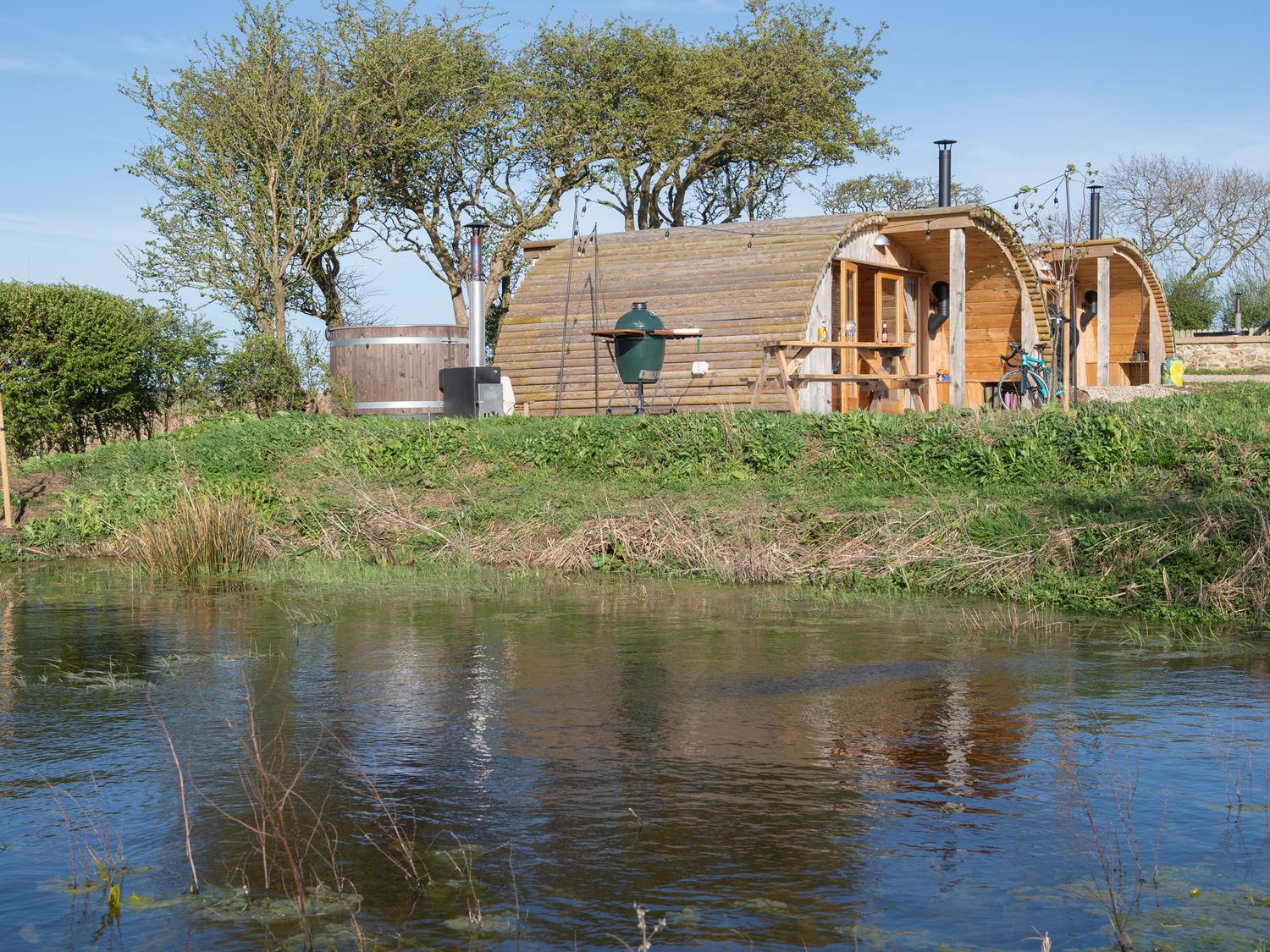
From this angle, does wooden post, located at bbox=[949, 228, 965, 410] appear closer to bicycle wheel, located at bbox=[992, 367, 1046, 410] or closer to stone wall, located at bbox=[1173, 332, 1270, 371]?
→ bicycle wheel, located at bbox=[992, 367, 1046, 410]

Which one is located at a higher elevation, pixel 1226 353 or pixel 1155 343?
pixel 1226 353

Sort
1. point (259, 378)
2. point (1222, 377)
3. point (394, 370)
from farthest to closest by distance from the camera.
Result: point (1222, 377) → point (259, 378) → point (394, 370)

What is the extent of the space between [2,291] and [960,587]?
14.4 metres

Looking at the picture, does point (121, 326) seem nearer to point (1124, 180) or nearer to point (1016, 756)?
point (1016, 756)

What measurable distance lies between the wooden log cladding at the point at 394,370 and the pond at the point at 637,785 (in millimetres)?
10838


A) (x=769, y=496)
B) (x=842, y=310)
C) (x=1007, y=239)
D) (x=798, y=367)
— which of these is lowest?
(x=769, y=496)

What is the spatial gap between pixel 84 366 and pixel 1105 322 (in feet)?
64.1

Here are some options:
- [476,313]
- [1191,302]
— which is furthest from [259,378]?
[1191,302]

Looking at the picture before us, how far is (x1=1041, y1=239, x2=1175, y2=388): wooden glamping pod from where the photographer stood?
27344 millimetres

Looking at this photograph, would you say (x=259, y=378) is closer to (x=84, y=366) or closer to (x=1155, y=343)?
(x=84, y=366)

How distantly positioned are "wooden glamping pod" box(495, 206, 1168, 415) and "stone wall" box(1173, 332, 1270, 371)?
50.2 ft

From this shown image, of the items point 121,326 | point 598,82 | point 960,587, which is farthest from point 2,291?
point 598,82

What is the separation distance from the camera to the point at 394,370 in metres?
20.7

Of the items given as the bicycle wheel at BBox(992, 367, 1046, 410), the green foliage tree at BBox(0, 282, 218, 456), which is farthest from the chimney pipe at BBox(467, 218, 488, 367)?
the bicycle wheel at BBox(992, 367, 1046, 410)
